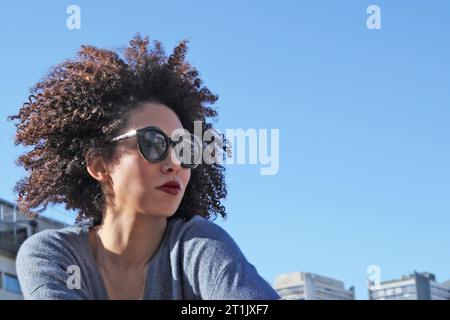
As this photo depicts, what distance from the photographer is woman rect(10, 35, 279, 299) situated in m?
2.62

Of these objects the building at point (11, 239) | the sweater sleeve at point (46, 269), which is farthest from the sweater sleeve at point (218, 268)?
the building at point (11, 239)

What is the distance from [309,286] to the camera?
240ft

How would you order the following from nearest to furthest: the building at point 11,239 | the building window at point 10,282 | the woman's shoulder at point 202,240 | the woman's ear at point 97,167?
the woman's shoulder at point 202,240
the woman's ear at point 97,167
the building at point 11,239
the building window at point 10,282

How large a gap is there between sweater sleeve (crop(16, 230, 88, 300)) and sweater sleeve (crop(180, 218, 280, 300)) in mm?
361

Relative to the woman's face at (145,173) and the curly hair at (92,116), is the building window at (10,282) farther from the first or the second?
the woman's face at (145,173)

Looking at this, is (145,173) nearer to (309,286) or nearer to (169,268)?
(169,268)

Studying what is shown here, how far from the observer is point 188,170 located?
9.24ft

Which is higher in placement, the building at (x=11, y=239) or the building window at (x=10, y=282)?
the building at (x=11, y=239)

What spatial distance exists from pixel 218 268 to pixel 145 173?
436 mm

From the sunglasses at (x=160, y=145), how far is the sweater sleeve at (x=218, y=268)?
228mm

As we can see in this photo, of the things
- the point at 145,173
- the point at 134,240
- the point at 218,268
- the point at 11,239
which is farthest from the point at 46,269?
the point at 11,239

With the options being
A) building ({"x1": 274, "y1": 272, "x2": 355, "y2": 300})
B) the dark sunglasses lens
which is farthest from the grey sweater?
building ({"x1": 274, "y1": 272, "x2": 355, "y2": 300})

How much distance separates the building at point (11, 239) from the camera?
40.2 meters
